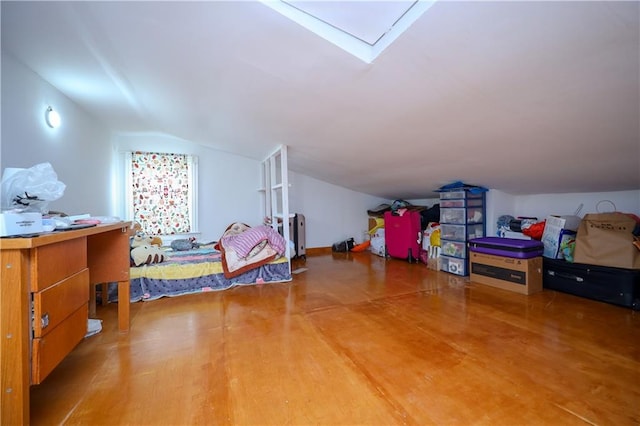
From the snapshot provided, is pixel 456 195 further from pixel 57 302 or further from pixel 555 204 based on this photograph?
pixel 57 302

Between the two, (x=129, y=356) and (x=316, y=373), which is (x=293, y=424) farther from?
(x=129, y=356)

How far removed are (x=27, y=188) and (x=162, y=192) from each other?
128 inches

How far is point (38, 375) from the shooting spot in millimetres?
945

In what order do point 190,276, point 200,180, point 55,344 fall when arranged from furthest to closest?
point 200,180
point 190,276
point 55,344

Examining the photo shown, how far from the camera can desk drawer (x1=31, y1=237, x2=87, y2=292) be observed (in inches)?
37.7

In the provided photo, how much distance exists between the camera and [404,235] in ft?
14.4

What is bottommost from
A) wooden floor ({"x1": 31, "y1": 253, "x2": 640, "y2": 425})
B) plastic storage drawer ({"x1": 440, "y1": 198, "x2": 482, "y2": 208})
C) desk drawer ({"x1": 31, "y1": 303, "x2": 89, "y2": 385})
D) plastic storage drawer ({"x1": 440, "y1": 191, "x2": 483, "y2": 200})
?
wooden floor ({"x1": 31, "y1": 253, "x2": 640, "y2": 425})

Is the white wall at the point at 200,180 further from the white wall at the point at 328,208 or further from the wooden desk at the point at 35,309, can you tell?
the wooden desk at the point at 35,309

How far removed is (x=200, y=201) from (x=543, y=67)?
180 inches

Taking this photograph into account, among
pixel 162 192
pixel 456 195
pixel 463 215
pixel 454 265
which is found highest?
pixel 162 192

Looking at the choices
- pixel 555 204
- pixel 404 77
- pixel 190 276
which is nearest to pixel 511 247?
pixel 555 204

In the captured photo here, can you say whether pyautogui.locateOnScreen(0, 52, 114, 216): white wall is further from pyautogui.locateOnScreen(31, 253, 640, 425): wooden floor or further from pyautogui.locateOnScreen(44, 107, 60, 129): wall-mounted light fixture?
pyautogui.locateOnScreen(31, 253, 640, 425): wooden floor

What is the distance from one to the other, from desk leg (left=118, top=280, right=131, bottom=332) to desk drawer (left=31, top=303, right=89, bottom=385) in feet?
2.15

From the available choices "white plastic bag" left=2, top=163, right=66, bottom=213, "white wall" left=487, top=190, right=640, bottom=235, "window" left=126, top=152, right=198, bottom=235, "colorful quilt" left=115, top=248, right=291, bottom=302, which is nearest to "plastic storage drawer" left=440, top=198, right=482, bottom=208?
"white wall" left=487, top=190, right=640, bottom=235
